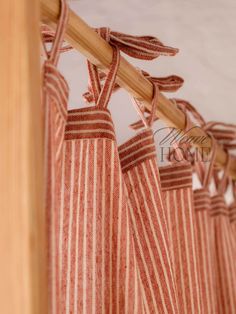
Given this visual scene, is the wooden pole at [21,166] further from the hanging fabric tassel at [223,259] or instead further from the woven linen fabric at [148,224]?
the hanging fabric tassel at [223,259]

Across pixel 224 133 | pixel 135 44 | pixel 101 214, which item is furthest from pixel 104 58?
pixel 224 133

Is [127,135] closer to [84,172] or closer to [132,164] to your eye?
[132,164]

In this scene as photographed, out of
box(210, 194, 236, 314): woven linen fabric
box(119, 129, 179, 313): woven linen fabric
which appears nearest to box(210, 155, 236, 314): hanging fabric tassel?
box(210, 194, 236, 314): woven linen fabric

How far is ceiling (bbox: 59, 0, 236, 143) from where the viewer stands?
3.36ft

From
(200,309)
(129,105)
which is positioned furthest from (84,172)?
(129,105)

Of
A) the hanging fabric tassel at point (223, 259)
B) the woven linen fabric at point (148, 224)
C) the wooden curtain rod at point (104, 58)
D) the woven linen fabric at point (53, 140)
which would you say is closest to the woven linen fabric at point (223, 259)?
the hanging fabric tassel at point (223, 259)

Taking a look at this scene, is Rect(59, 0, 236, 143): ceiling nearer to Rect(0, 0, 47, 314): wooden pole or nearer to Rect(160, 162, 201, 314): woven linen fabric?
Rect(160, 162, 201, 314): woven linen fabric

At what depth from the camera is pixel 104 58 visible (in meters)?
0.72

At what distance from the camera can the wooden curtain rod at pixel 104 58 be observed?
0.60m

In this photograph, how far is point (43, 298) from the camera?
0.44 metres

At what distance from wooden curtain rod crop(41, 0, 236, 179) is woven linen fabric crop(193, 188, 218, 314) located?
15 centimetres

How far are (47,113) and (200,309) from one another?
0.46 m

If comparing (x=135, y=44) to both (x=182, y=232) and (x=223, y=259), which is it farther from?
(x=223, y=259)

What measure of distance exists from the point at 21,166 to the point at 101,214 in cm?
22
